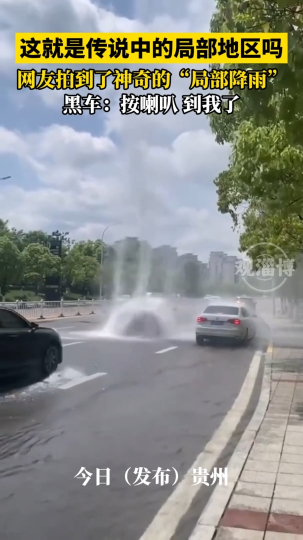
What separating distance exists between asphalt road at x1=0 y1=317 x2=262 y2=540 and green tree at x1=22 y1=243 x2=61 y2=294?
164 centimetres

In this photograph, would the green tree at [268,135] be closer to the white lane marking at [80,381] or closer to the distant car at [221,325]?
the distant car at [221,325]

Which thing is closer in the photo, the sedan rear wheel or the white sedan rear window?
the sedan rear wheel

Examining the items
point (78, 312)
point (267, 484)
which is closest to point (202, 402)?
point (267, 484)

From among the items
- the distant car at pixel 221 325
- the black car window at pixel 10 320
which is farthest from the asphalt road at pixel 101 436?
the distant car at pixel 221 325

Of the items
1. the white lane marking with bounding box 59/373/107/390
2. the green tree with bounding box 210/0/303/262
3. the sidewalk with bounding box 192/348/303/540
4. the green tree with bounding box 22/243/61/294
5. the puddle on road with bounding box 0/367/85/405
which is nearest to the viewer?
the sidewalk with bounding box 192/348/303/540

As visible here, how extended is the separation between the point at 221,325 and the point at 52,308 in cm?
658

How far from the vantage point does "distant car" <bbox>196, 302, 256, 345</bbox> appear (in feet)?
54.1

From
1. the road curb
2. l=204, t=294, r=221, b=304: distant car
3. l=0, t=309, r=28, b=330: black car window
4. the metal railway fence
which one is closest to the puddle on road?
l=0, t=309, r=28, b=330: black car window

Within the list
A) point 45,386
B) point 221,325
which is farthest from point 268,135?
point 221,325

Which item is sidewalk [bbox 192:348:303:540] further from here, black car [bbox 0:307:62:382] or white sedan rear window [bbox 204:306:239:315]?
white sedan rear window [bbox 204:306:239:315]

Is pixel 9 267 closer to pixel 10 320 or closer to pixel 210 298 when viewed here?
pixel 10 320

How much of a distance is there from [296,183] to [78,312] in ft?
22.3

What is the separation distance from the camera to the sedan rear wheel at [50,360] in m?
9.41

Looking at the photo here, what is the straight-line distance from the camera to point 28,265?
9.74 metres
